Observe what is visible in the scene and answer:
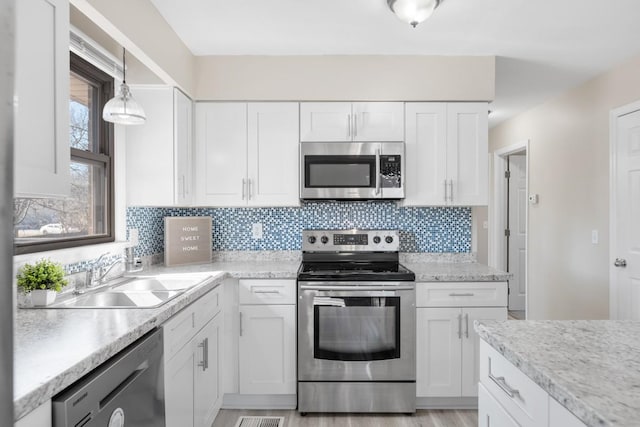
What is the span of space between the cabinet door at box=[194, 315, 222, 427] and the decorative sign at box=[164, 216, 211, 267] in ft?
2.05

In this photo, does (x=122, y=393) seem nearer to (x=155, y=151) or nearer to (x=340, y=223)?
(x=155, y=151)

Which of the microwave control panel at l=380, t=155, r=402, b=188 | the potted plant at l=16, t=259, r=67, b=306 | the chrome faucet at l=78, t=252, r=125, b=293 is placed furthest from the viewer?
the microwave control panel at l=380, t=155, r=402, b=188

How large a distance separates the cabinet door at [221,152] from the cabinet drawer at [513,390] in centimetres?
199

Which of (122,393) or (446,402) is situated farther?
(446,402)

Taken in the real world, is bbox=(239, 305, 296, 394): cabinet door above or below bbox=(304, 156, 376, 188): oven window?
below

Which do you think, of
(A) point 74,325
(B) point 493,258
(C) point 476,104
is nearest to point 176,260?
(A) point 74,325

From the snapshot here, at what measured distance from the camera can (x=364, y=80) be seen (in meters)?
2.81

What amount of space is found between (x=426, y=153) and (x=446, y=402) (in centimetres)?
169

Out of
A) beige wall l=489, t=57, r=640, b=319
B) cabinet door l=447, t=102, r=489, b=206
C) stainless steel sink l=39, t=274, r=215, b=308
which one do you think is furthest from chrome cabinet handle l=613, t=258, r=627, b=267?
stainless steel sink l=39, t=274, r=215, b=308

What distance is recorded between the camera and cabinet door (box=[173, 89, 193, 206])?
256 centimetres

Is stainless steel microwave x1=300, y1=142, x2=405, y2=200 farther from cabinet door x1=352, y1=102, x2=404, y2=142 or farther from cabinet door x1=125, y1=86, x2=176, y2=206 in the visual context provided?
cabinet door x1=125, y1=86, x2=176, y2=206

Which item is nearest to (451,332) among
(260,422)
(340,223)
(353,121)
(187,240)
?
(340,223)

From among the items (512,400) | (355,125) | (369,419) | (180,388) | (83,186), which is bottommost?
(369,419)

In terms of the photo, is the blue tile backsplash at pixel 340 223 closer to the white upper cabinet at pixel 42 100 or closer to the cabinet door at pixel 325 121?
the cabinet door at pixel 325 121
